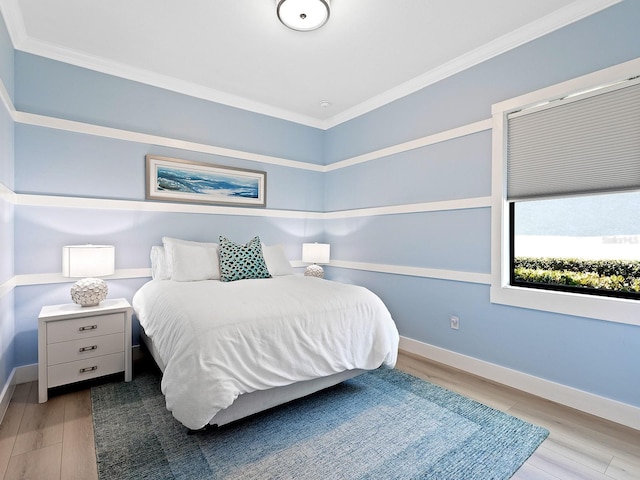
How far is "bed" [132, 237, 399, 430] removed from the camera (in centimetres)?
164

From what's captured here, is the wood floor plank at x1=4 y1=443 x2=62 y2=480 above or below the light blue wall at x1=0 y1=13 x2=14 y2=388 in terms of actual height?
below

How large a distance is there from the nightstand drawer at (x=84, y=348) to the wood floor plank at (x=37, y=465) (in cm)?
71

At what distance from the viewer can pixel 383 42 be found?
260cm

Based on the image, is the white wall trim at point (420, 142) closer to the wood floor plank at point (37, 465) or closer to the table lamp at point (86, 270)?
the table lamp at point (86, 270)

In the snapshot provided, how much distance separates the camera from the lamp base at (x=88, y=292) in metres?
2.46

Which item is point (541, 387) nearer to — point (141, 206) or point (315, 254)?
point (315, 254)

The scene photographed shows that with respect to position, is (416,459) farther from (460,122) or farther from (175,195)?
(175,195)

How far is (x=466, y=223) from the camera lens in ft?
9.25

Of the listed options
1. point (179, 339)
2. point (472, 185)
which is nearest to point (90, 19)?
point (179, 339)

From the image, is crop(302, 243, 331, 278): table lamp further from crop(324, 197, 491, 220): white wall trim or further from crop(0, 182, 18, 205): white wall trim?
crop(0, 182, 18, 205): white wall trim

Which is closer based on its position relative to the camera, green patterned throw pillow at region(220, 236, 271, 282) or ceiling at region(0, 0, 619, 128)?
ceiling at region(0, 0, 619, 128)

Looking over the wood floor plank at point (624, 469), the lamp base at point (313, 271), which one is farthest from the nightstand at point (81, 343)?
the wood floor plank at point (624, 469)

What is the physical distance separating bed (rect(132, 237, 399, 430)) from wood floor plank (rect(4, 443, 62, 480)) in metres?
0.58

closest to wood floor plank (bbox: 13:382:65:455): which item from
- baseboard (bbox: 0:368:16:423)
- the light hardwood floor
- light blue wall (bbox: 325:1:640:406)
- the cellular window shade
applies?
the light hardwood floor
